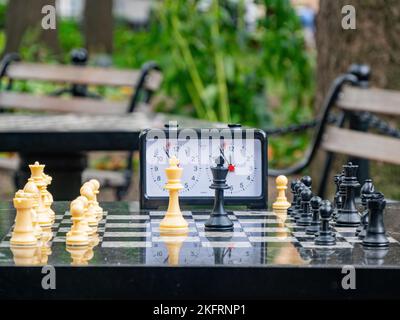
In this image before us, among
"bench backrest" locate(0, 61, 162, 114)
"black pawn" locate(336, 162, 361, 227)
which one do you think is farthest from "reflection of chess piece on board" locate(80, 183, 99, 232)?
"bench backrest" locate(0, 61, 162, 114)

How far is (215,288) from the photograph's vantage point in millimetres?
2457

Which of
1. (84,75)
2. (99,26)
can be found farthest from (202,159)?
(99,26)

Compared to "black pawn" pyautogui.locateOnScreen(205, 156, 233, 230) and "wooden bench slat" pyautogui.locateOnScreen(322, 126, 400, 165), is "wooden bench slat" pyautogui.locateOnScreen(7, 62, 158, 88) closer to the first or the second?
"wooden bench slat" pyautogui.locateOnScreen(322, 126, 400, 165)

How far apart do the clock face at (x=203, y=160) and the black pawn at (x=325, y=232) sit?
1.84 feet

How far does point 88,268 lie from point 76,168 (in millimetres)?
4125

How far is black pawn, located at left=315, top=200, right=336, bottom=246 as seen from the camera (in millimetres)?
2756

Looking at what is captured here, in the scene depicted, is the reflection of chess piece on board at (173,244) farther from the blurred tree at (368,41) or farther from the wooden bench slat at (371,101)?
the blurred tree at (368,41)

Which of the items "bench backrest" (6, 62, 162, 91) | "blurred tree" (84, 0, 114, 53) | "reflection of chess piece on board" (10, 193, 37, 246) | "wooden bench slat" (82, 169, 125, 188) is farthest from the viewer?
"blurred tree" (84, 0, 114, 53)

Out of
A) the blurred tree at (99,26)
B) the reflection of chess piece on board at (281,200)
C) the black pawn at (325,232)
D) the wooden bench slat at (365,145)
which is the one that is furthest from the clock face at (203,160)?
the blurred tree at (99,26)

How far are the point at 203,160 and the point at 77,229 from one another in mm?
684

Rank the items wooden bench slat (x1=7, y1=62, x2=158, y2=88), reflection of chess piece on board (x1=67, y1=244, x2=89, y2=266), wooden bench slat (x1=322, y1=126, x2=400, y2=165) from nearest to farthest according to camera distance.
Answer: reflection of chess piece on board (x1=67, y1=244, x2=89, y2=266) → wooden bench slat (x1=322, y1=126, x2=400, y2=165) → wooden bench slat (x1=7, y1=62, x2=158, y2=88)

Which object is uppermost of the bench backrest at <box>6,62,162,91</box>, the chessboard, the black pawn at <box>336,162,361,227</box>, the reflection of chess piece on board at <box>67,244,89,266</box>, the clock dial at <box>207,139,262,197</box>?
the bench backrest at <box>6,62,162,91</box>

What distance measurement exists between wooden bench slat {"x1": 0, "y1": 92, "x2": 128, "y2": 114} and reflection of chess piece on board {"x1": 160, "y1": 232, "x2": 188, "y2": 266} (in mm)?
4717
